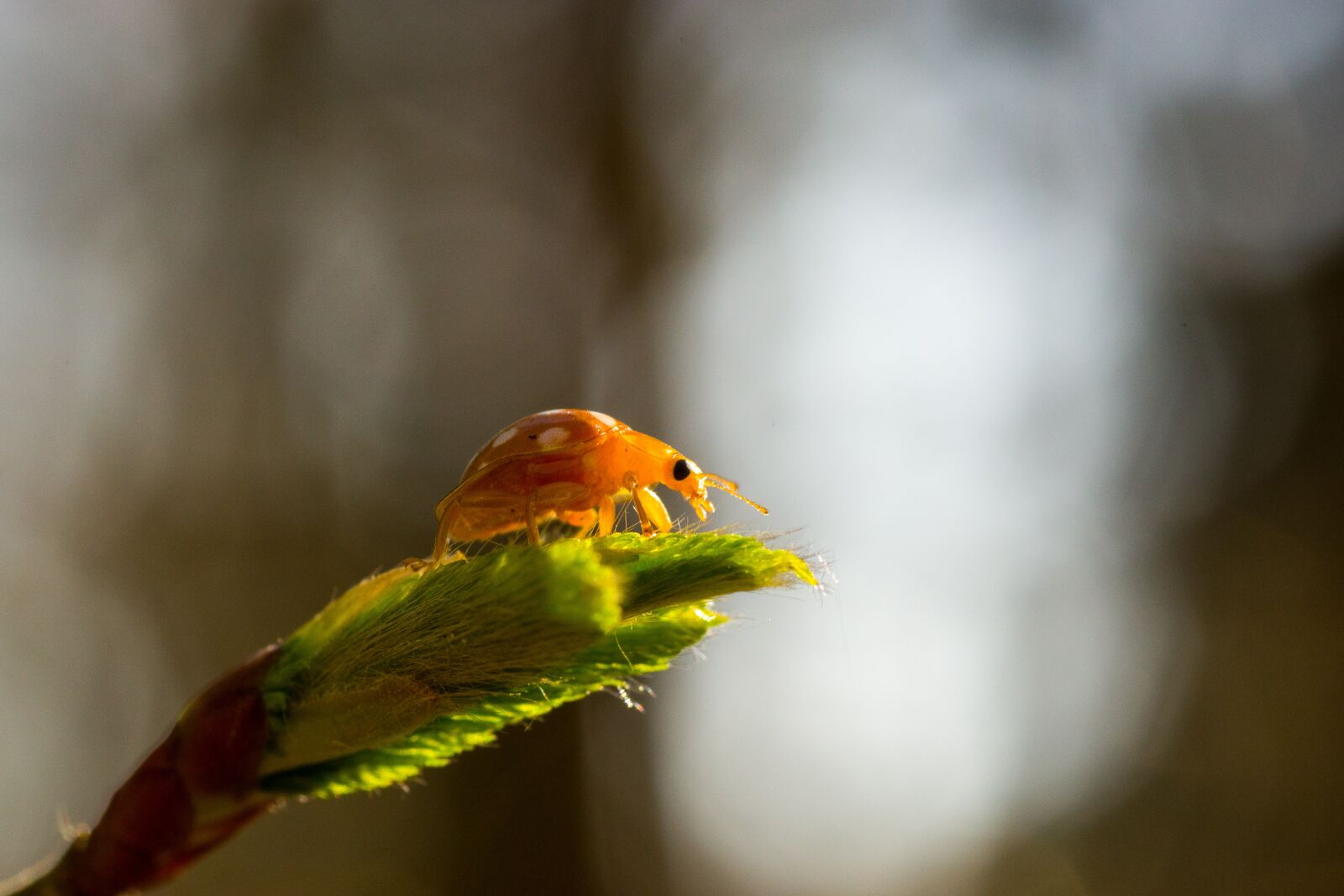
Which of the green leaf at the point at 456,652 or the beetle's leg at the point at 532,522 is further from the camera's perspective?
the beetle's leg at the point at 532,522

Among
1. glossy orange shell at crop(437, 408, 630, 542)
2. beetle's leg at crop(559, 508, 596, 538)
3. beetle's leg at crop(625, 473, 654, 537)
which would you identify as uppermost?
glossy orange shell at crop(437, 408, 630, 542)

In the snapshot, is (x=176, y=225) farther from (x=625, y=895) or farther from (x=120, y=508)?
(x=625, y=895)

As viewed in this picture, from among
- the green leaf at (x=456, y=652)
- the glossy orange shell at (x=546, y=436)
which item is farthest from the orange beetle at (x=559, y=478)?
the green leaf at (x=456, y=652)

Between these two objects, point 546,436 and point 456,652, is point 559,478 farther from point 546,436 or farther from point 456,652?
point 456,652

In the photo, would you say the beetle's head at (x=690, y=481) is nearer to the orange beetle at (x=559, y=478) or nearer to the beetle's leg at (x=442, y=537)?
the orange beetle at (x=559, y=478)

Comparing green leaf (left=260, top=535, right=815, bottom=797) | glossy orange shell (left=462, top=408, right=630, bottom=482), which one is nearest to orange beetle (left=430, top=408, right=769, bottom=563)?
glossy orange shell (left=462, top=408, right=630, bottom=482)

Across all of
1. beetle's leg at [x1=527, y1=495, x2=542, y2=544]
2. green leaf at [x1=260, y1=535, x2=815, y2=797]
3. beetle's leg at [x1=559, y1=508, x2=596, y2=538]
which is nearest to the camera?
green leaf at [x1=260, y1=535, x2=815, y2=797]

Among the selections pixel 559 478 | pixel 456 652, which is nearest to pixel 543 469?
pixel 559 478

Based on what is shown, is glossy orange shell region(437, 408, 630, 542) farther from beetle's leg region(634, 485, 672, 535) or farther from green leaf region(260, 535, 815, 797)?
green leaf region(260, 535, 815, 797)
